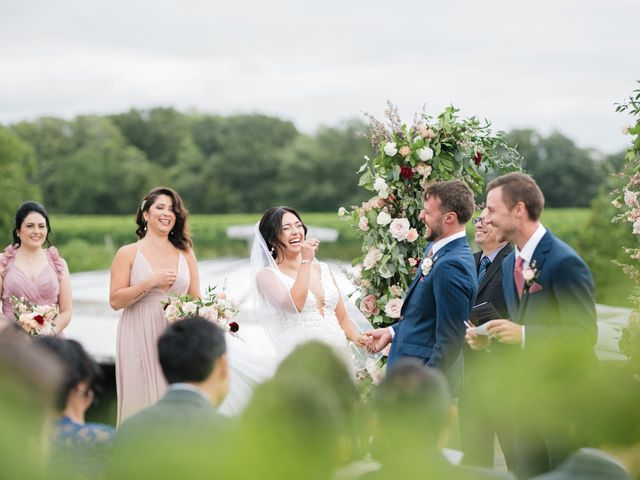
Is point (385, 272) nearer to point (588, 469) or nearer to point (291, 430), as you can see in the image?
point (588, 469)

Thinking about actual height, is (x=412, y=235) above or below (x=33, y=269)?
above

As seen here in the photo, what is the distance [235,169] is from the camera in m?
79.8

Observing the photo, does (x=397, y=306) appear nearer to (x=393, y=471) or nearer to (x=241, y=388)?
(x=241, y=388)

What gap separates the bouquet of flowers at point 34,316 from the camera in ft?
18.4

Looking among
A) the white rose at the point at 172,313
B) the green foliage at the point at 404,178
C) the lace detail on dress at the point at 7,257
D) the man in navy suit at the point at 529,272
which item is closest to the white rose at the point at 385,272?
the green foliage at the point at 404,178

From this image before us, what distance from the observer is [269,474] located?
1.01 meters

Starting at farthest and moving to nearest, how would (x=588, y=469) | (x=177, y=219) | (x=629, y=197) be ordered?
(x=177, y=219)
(x=629, y=197)
(x=588, y=469)

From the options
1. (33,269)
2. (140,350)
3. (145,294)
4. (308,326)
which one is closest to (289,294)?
(308,326)

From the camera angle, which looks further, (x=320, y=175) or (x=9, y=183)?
(x=320, y=175)

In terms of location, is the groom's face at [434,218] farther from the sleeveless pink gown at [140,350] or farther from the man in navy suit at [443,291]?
the sleeveless pink gown at [140,350]

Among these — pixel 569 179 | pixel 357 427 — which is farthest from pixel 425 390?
pixel 569 179

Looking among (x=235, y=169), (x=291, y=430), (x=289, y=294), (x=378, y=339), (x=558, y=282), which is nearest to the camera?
(x=291, y=430)

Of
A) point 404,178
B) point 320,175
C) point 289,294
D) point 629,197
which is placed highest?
point 404,178

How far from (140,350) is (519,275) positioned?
9.87 ft
